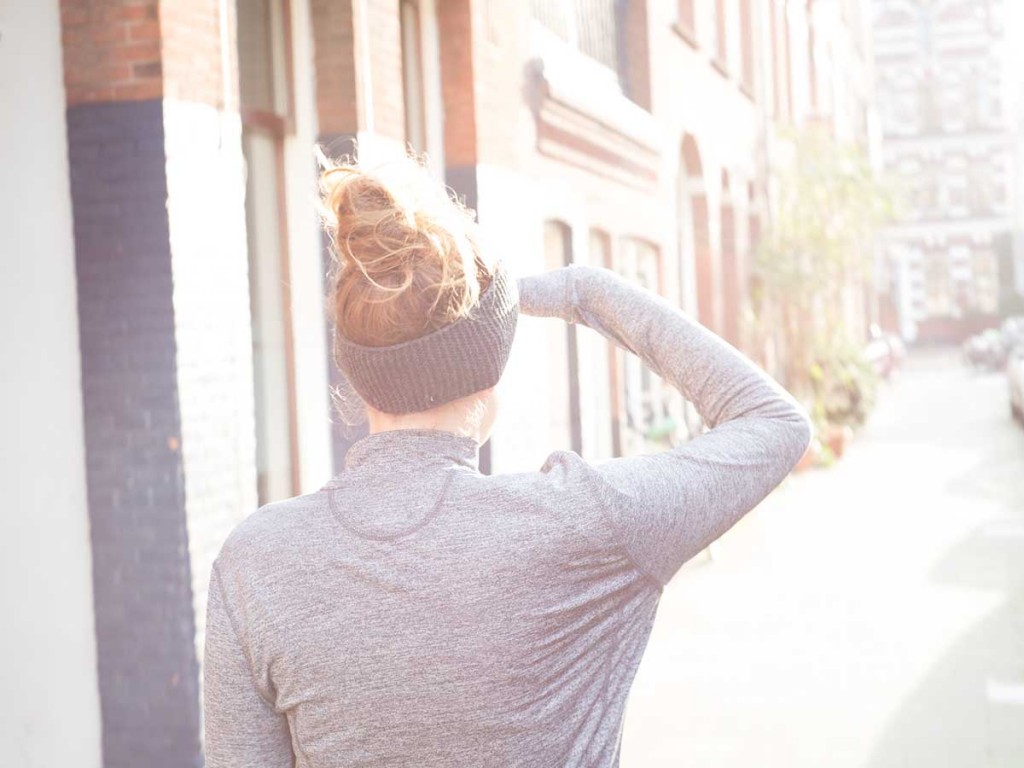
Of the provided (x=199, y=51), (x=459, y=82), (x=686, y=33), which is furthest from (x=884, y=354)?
(x=199, y=51)

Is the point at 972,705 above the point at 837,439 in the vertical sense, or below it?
below

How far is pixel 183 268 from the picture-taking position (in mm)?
5113

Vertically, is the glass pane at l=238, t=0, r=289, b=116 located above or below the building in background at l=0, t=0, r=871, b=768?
A: above

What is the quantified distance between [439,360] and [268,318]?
16.7 feet

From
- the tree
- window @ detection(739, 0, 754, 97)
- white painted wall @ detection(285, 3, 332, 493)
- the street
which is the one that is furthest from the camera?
window @ detection(739, 0, 754, 97)

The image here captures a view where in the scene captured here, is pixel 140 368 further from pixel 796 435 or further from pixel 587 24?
pixel 587 24

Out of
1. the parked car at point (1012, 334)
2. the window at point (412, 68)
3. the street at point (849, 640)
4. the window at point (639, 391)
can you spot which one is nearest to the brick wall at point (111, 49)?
the street at point (849, 640)

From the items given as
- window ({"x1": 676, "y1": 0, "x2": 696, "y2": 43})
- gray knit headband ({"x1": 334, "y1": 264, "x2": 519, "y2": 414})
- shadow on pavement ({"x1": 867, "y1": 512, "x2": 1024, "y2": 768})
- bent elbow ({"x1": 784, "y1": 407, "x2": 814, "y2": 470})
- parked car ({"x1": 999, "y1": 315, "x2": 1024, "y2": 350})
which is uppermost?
window ({"x1": 676, "y1": 0, "x2": 696, "y2": 43})

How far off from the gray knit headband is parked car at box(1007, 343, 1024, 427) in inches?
823

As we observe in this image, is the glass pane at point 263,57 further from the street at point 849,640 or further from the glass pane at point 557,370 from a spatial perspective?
the glass pane at point 557,370

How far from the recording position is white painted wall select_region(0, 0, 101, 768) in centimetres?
482

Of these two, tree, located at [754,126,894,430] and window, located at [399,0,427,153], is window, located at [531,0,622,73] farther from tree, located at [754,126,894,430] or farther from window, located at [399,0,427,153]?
tree, located at [754,126,894,430]


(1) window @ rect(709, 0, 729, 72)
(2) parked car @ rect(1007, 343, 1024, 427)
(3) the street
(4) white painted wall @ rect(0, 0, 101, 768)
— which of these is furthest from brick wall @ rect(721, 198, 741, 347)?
(4) white painted wall @ rect(0, 0, 101, 768)

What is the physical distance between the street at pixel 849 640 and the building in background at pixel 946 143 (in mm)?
41162
